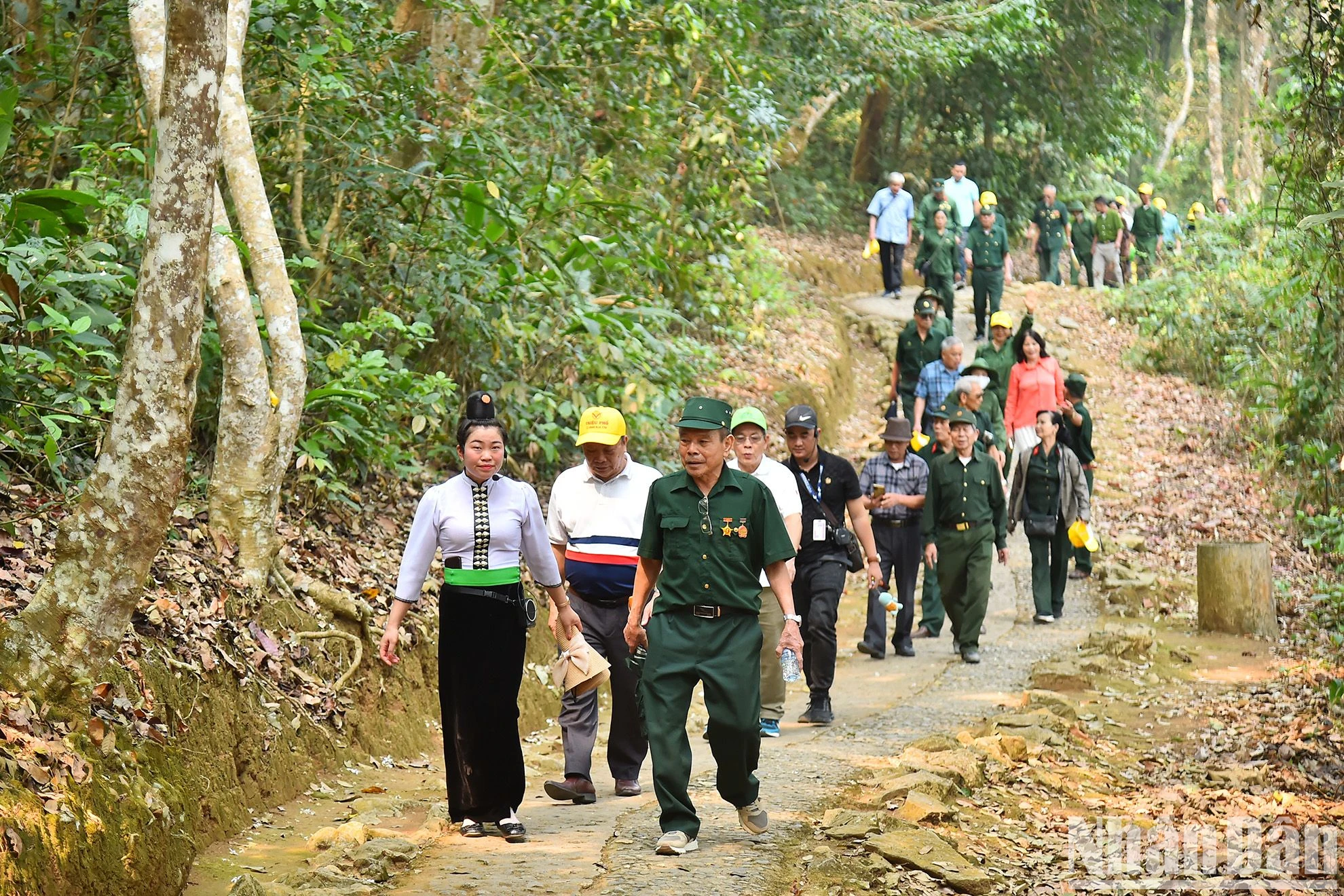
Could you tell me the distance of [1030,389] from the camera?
45.3ft

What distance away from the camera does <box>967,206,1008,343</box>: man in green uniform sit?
2034cm

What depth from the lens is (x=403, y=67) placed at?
37.3 ft

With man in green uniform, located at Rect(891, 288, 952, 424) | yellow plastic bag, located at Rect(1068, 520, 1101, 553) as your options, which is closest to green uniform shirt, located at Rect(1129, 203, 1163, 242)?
man in green uniform, located at Rect(891, 288, 952, 424)

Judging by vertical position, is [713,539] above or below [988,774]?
above

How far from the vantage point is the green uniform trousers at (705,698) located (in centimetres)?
610

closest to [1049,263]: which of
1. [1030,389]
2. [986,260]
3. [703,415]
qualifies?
[986,260]

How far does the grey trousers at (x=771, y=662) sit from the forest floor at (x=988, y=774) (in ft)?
0.91

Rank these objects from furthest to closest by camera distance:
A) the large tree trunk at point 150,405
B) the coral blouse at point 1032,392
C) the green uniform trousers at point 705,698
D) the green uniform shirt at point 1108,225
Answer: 1. the green uniform shirt at point 1108,225
2. the coral blouse at point 1032,392
3. the green uniform trousers at point 705,698
4. the large tree trunk at point 150,405

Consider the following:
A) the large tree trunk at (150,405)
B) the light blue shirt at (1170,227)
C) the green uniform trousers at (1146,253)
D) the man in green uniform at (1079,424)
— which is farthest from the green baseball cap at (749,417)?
the light blue shirt at (1170,227)

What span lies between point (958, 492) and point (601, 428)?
16.2 feet

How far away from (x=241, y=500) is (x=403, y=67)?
479 cm

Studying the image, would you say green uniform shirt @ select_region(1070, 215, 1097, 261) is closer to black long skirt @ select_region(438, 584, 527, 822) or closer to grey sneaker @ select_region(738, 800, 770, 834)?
grey sneaker @ select_region(738, 800, 770, 834)

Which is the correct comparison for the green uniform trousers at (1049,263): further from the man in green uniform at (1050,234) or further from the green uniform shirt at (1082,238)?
the green uniform shirt at (1082,238)

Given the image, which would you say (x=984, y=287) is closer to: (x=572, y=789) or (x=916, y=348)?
(x=916, y=348)
